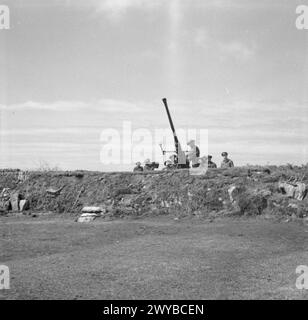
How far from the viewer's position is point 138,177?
58.2 feet

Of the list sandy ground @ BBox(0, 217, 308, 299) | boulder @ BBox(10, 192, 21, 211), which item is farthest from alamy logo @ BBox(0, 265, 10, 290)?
boulder @ BBox(10, 192, 21, 211)

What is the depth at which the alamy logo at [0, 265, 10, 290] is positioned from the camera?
662cm

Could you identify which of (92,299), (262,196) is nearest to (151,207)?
(262,196)

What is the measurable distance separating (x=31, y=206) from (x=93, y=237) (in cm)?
700

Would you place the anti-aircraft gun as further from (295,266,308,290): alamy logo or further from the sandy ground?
(295,266,308,290): alamy logo

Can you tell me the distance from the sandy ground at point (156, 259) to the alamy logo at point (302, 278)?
3.5 inches

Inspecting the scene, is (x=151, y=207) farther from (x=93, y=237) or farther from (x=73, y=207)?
(x=93, y=237)

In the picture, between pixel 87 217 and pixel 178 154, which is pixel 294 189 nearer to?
pixel 87 217

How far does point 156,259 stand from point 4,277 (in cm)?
276

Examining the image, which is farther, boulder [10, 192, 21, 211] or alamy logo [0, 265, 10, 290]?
boulder [10, 192, 21, 211]

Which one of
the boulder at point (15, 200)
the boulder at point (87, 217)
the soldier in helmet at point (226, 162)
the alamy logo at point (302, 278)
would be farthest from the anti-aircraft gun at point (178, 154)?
the alamy logo at point (302, 278)

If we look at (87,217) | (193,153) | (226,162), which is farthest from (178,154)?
(87,217)

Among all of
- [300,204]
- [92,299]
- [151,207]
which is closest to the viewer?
[92,299]

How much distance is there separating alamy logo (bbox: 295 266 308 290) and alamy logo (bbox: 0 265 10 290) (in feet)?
13.7
